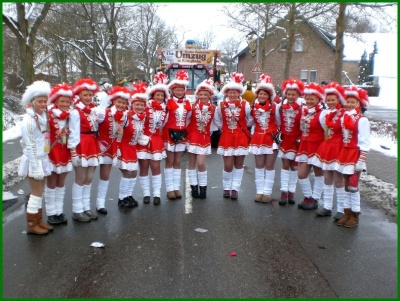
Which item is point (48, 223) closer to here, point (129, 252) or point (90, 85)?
point (129, 252)

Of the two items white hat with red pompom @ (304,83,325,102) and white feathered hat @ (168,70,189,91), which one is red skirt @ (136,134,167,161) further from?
white hat with red pompom @ (304,83,325,102)

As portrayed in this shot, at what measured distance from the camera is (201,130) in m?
6.68

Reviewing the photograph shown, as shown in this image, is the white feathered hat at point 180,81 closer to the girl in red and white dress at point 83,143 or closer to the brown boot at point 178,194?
the girl in red and white dress at point 83,143

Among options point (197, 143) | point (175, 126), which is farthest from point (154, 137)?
point (197, 143)

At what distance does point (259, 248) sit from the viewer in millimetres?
4781

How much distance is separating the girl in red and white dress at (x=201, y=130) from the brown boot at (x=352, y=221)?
241cm

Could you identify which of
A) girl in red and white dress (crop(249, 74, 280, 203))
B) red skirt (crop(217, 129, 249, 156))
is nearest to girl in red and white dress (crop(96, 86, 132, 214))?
red skirt (crop(217, 129, 249, 156))

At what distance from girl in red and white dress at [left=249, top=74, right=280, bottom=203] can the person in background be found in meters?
3.26

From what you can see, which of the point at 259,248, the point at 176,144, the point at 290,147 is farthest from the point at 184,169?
the point at 259,248

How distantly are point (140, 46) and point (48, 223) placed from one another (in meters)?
40.5

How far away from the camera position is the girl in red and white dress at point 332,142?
5574 millimetres

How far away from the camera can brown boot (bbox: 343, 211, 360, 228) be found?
18.0 ft

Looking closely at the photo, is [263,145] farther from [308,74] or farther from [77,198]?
[308,74]

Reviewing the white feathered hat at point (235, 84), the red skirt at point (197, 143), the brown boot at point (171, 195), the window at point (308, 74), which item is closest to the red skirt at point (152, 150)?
the red skirt at point (197, 143)
